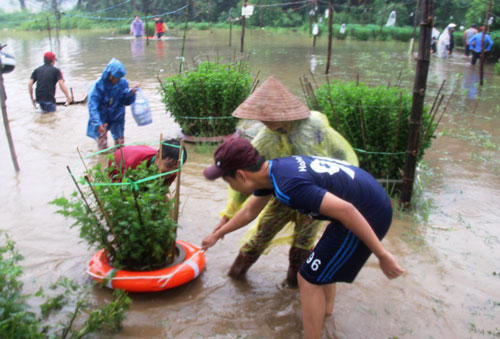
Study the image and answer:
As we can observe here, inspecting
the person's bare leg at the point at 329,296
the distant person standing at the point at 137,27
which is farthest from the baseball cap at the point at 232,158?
the distant person standing at the point at 137,27

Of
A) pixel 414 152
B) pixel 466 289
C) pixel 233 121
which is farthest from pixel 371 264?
pixel 233 121

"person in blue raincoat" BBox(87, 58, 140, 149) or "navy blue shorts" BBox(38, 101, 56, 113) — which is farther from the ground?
"person in blue raincoat" BBox(87, 58, 140, 149)

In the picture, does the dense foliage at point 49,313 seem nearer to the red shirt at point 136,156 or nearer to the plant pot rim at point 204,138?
the red shirt at point 136,156

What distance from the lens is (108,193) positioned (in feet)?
10.1

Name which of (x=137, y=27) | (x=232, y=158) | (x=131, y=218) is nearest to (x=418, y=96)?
(x=232, y=158)

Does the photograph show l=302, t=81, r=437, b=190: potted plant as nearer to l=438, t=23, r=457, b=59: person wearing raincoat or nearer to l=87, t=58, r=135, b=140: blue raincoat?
l=87, t=58, r=135, b=140: blue raincoat

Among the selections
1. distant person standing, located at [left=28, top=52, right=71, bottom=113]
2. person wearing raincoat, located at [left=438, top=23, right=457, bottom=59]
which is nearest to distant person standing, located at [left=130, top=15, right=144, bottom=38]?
person wearing raincoat, located at [left=438, top=23, right=457, bottom=59]

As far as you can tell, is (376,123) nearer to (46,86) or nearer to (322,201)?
(322,201)

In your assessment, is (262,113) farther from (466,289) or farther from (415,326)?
(466,289)

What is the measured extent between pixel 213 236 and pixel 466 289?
201cm

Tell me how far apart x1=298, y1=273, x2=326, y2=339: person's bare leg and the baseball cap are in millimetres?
759

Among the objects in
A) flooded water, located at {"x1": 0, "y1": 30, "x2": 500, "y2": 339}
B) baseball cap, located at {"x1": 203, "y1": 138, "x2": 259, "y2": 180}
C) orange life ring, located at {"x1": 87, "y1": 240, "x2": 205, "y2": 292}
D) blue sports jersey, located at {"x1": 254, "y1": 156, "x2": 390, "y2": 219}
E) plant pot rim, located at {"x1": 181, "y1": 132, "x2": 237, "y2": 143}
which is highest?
baseball cap, located at {"x1": 203, "y1": 138, "x2": 259, "y2": 180}

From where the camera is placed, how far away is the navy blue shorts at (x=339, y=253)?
2336 millimetres

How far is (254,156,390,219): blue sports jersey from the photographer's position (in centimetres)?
215
